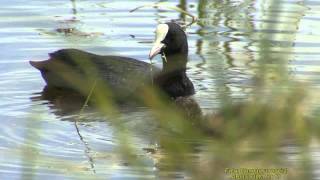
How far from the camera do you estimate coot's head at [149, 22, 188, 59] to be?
7.57 m

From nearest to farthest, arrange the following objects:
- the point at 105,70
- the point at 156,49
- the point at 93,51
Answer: the point at 156,49 → the point at 105,70 → the point at 93,51

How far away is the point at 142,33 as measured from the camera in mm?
8977

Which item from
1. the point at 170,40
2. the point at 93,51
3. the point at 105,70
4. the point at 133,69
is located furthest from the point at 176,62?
the point at 93,51

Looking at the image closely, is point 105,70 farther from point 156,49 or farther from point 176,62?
point 176,62

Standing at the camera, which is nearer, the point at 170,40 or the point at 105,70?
the point at 105,70

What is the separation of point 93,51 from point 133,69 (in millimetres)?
920

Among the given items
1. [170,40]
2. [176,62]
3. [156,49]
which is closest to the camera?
[156,49]

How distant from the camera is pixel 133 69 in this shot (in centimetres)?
762

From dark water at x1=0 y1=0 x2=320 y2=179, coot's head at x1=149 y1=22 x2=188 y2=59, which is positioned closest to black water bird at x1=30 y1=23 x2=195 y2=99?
coot's head at x1=149 y1=22 x2=188 y2=59

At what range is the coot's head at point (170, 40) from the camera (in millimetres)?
7570

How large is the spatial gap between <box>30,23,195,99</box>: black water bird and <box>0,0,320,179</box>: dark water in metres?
0.13

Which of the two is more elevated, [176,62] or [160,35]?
[160,35]

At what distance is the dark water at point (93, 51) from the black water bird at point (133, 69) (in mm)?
134

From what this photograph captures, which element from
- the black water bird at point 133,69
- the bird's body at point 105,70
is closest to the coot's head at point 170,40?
the black water bird at point 133,69
